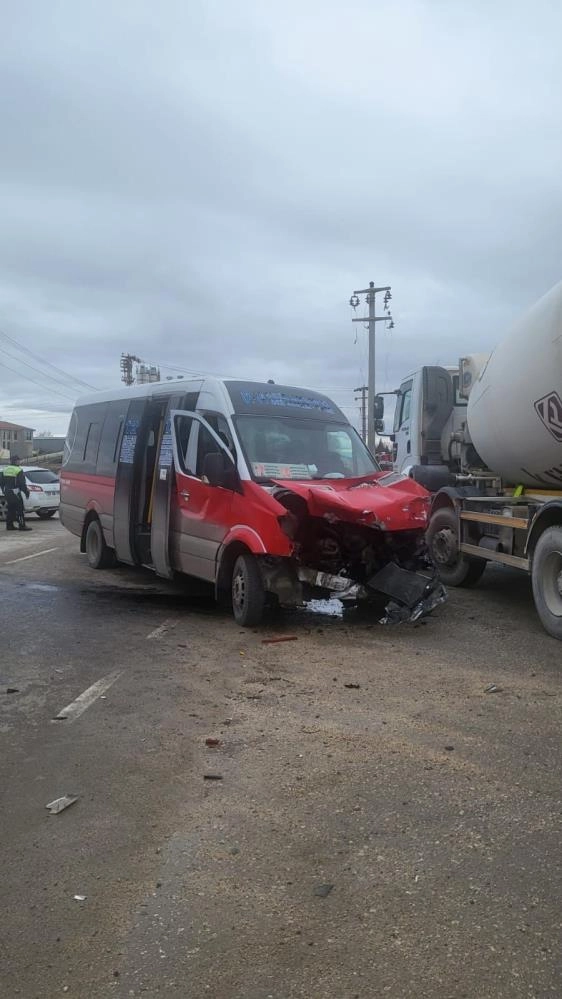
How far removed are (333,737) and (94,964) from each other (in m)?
2.24

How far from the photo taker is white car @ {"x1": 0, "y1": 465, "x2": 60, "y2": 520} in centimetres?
2247

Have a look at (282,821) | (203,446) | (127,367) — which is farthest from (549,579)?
(127,367)

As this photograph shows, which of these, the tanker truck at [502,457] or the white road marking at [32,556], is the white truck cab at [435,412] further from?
the white road marking at [32,556]

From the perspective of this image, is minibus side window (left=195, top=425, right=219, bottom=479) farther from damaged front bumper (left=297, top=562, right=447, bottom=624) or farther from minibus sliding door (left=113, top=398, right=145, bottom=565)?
damaged front bumper (left=297, top=562, right=447, bottom=624)

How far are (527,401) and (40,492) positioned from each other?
17957mm

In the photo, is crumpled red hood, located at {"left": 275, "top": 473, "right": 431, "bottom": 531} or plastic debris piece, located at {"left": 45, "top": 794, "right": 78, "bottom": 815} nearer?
plastic debris piece, located at {"left": 45, "top": 794, "right": 78, "bottom": 815}

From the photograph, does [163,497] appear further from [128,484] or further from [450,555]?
[450,555]

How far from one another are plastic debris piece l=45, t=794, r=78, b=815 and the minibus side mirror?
402 cm

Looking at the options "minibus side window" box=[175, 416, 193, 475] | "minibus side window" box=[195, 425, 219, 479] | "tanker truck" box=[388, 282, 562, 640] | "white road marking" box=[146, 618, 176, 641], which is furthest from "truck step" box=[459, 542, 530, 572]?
"white road marking" box=[146, 618, 176, 641]

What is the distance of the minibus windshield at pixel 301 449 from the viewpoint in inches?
302

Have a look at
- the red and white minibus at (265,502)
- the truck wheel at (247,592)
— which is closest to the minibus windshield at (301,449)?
the red and white minibus at (265,502)

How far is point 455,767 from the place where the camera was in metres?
4.12

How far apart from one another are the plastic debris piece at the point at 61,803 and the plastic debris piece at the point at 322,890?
1423 mm

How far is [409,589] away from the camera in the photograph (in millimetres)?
7539
